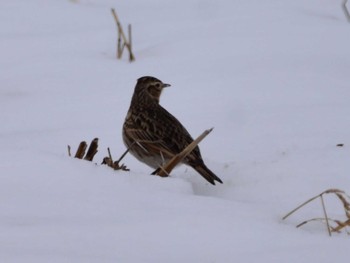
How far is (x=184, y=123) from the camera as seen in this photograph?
22.4ft

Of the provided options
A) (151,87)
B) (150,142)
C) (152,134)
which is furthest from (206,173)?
(151,87)

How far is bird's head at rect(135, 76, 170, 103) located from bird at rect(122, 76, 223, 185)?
49 mm

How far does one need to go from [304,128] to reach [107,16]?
408cm

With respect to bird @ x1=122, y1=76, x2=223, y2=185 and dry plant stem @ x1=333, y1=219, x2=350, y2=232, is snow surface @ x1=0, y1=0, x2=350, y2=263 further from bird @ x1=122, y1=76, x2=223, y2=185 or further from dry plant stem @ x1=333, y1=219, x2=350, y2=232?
bird @ x1=122, y1=76, x2=223, y2=185

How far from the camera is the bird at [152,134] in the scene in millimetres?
6031

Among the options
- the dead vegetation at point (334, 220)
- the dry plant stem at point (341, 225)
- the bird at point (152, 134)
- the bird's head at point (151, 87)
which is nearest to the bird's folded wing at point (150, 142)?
the bird at point (152, 134)

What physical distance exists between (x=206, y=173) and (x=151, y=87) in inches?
66.2

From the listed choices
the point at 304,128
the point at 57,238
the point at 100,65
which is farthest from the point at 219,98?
the point at 57,238

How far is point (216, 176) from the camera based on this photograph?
533 cm

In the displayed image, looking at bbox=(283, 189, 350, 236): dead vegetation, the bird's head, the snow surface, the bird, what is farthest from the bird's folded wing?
bbox=(283, 189, 350, 236): dead vegetation

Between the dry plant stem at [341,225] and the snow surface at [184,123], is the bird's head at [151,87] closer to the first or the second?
the snow surface at [184,123]

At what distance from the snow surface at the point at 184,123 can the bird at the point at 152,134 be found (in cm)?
16

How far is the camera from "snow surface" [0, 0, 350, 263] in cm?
371

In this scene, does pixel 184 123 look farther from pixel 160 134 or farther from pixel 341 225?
pixel 341 225
